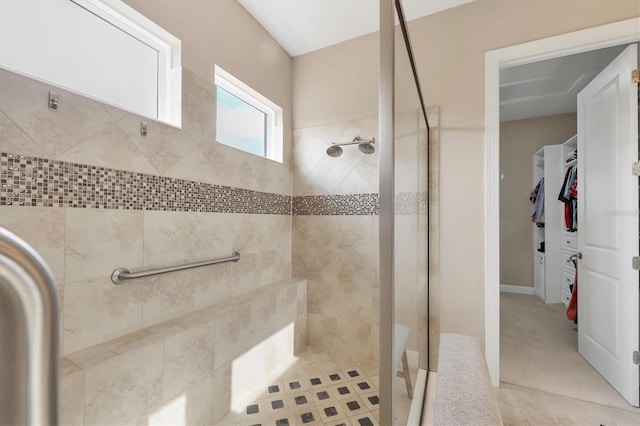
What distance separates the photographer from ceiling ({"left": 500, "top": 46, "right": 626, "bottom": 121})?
2.67m

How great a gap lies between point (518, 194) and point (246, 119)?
4200 millimetres

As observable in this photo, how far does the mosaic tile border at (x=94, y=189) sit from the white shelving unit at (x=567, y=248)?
3862 mm

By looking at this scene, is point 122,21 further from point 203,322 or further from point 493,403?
point 493,403

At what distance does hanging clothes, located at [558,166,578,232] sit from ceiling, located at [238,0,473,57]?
225 cm

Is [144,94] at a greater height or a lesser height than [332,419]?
greater

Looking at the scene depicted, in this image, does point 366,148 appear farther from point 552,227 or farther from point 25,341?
point 552,227

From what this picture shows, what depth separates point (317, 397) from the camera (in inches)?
73.7

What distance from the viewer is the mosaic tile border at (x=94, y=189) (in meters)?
1.10

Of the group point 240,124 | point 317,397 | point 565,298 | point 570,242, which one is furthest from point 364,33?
point 565,298

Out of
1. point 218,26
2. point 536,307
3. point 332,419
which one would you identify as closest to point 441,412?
point 332,419

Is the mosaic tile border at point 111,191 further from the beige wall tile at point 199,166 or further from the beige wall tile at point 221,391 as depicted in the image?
the beige wall tile at point 221,391

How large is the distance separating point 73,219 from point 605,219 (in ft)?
10.0

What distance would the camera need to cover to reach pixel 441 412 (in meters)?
0.87

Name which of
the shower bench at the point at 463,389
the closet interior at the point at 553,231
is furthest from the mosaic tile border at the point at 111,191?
the closet interior at the point at 553,231
